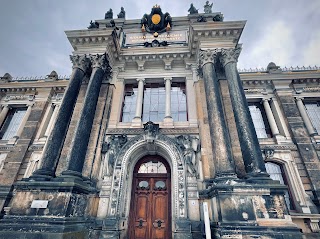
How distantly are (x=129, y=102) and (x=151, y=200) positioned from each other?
234 inches

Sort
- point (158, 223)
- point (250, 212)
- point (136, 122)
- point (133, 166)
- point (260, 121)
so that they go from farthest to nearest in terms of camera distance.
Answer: point (260, 121) < point (136, 122) < point (133, 166) < point (158, 223) < point (250, 212)

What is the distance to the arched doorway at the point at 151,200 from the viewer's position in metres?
7.90

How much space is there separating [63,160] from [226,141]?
806 centimetres

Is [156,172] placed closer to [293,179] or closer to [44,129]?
[293,179]

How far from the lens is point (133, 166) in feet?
30.1

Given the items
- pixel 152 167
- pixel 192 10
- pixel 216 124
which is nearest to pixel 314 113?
pixel 216 124

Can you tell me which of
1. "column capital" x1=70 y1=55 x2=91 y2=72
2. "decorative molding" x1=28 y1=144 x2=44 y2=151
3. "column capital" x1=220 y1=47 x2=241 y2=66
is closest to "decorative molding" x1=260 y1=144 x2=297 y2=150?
"column capital" x1=220 y1=47 x2=241 y2=66

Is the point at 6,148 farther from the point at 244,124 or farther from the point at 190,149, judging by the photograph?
the point at 244,124

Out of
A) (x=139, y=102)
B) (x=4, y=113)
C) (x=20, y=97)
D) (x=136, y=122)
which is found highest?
(x=20, y=97)

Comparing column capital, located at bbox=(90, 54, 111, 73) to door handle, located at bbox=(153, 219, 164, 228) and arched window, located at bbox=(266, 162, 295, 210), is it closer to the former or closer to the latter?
door handle, located at bbox=(153, 219, 164, 228)

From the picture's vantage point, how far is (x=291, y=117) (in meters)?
12.1

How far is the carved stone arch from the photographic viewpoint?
7512 mm

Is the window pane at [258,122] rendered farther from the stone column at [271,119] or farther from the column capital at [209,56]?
the column capital at [209,56]

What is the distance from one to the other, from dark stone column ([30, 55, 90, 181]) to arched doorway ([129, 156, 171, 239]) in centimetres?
387
